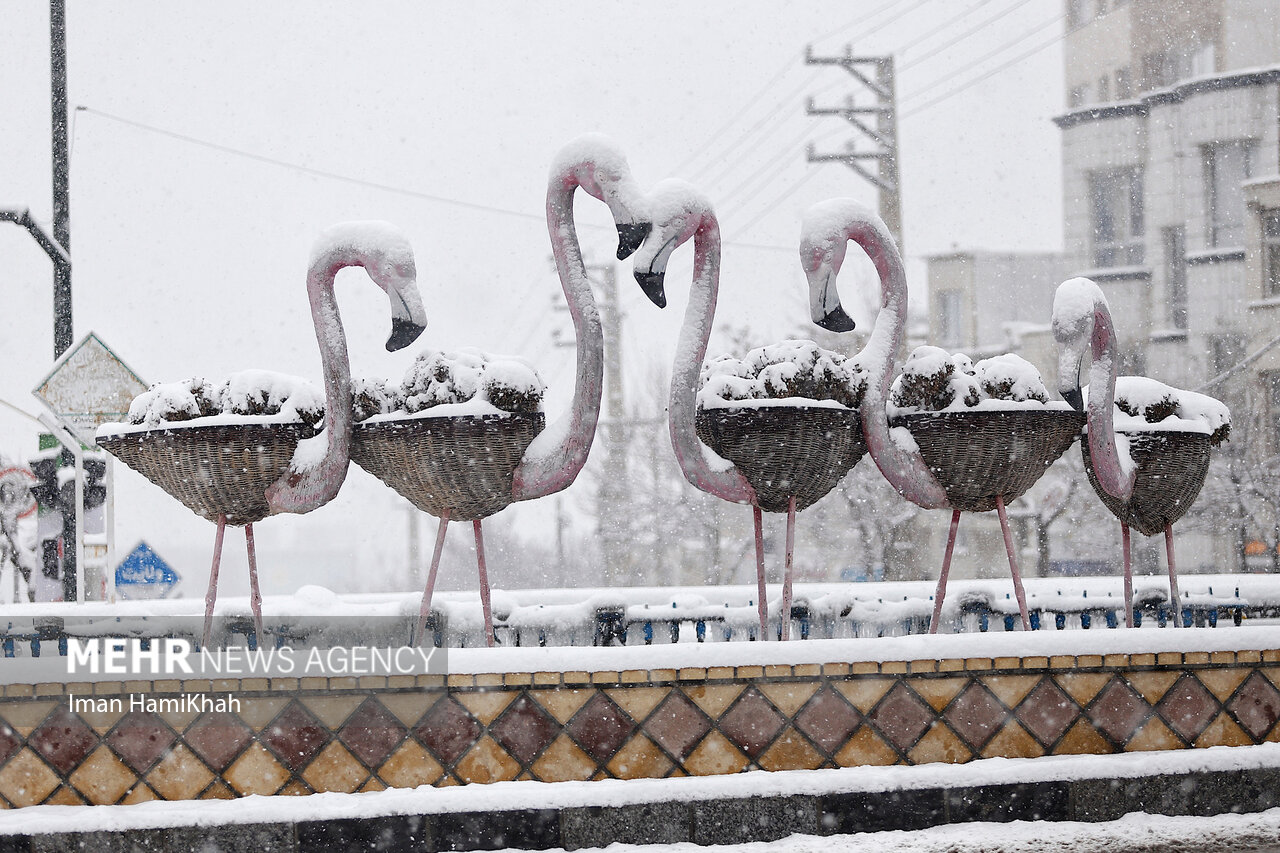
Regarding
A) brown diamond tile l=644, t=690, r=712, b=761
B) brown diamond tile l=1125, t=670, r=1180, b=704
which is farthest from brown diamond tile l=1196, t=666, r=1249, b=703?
brown diamond tile l=644, t=690, r=712, b=761

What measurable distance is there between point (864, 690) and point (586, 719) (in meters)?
1.24

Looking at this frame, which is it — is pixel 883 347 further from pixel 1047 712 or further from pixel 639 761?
pixel 639 761

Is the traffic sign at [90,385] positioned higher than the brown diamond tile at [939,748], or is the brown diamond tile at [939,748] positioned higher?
the traffic sign at [90,385]

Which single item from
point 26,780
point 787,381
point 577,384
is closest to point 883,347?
point 787,381

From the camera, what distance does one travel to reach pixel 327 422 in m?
5.65

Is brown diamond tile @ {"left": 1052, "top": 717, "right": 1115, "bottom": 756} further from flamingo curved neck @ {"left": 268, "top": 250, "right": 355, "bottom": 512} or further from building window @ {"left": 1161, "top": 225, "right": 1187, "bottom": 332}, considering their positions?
building window @ {"left": 1161, "top": 225, "right": 1187, "bottom": 332}

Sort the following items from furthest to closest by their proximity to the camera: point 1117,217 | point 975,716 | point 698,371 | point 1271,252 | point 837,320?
point 1117,217 < point 1271,252 < point 837,320 < point 698,371 < point 975,716

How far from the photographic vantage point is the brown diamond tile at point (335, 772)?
5012mm

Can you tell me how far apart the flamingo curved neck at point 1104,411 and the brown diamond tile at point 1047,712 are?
1.38 metres

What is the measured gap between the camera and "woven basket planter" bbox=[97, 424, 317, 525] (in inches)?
217

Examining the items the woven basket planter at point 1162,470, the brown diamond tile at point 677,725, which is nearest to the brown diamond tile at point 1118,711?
the woven basket planter at point 1162,470

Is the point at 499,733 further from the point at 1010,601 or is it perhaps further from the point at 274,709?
the point at 1010,601

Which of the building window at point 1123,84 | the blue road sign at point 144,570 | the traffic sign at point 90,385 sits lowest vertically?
the blue road sign at point 144,570

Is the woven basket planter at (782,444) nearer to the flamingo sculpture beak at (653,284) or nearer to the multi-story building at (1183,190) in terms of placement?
the flamingo sculpture beak at (653,284)
